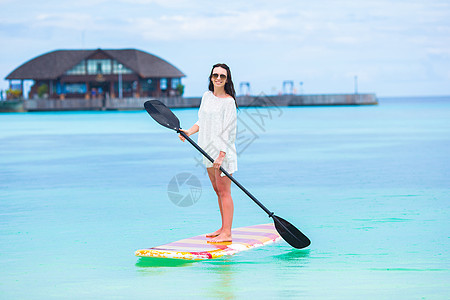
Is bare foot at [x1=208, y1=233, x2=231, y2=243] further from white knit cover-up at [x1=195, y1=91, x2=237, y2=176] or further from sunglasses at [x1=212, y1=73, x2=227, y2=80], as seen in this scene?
sunglasses at [x1=212, y1=73, x2=227, y2=80]

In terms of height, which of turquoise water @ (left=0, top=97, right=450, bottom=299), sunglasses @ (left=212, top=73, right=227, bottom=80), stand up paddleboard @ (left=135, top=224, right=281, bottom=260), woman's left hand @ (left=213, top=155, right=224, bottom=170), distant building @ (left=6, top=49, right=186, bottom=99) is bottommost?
turquoise water @ (left=0, top=97, right=450, bottom=299)

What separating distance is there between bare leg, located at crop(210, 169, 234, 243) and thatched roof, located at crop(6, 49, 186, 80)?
262 ft

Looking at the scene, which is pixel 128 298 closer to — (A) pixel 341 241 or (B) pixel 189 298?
(B) pixel 189 298

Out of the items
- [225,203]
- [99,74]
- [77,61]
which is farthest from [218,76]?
[77,61]

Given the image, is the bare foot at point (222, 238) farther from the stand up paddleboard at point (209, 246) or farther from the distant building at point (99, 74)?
the distant building at point (99, 74)

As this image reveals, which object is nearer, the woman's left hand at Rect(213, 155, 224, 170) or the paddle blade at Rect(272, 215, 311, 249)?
the woman's left hand at Rect(213, 155, 224, 170)

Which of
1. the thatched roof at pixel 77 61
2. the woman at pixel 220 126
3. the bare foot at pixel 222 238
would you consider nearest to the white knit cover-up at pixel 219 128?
the woman at pixel 220 126

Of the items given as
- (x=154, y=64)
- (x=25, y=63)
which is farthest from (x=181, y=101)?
(x=25, y=63)

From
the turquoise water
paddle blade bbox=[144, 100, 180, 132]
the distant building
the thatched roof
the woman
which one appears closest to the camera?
the turquoise water

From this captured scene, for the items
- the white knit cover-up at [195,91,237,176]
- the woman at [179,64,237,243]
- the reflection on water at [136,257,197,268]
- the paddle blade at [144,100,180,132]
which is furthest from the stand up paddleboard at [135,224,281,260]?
the paddle blade at [144,100,180,132]

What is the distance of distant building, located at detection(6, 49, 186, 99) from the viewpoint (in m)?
87.5

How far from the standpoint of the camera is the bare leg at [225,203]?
775 cm

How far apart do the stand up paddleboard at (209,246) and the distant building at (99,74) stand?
7959cm

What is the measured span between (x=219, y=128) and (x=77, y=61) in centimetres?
8177
